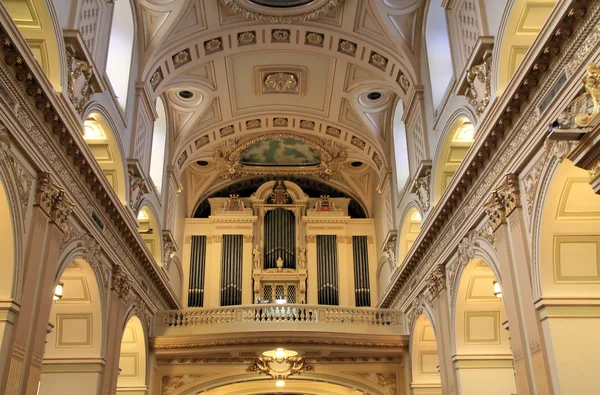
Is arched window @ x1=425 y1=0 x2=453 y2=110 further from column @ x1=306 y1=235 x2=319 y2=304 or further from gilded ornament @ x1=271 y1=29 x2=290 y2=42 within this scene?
column @ x1=306 y1=235 x2=319 y2=304

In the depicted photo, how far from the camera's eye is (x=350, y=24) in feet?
54.5

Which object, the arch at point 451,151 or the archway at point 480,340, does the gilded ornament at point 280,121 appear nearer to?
the arch at point 451,151

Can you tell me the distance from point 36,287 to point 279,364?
944cm

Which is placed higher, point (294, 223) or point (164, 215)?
point (294, 223)

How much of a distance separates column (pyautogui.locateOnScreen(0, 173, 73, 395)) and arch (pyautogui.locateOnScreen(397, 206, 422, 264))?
1019 centimetres

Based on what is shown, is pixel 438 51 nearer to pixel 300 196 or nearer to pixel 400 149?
pixel 400 149

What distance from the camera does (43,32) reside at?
10.1 metres

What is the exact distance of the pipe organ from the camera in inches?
891

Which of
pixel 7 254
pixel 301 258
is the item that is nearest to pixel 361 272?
pixel 301 258

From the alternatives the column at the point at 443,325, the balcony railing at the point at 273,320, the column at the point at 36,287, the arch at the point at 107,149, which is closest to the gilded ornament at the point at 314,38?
the arch at the point at 107,149

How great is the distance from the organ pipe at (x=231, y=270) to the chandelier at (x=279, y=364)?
4580 millimetres

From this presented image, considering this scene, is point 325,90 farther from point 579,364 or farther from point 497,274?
point 579,364

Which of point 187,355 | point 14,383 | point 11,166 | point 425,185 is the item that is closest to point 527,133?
point 425,185

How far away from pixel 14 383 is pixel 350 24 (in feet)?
38.3
